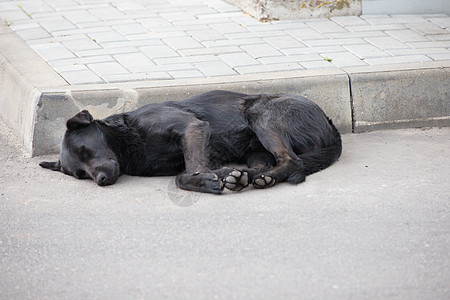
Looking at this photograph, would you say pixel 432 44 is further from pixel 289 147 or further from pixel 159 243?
pixel 159 243

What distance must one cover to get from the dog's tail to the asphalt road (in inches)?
2.9

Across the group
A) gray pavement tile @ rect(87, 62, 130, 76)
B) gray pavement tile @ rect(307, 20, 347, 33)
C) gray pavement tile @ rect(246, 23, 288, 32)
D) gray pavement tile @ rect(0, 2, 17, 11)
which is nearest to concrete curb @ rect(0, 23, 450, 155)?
gray pavement tile @ rect(87, 62, 130, 76)

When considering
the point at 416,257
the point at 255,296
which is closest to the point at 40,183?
the point at 255,296

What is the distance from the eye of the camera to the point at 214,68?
6023 mm

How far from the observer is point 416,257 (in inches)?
139

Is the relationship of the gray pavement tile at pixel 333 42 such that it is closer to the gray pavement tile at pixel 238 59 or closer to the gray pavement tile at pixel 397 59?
the gray pavement tile at pixel 397 59

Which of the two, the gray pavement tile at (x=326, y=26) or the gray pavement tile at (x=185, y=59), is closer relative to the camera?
the gray pavement tile at (x=185, y=59)

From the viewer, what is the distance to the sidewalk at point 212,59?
555cm

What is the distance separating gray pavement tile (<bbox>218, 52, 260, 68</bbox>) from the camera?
6.12 meters

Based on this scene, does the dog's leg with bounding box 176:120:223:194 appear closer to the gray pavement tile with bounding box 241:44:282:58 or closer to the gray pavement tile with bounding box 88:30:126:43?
the gray pavement tile with bounding box 241:44:282:58

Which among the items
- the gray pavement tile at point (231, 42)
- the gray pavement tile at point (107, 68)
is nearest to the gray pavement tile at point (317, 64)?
the gray pavement tile at point (231, 42)

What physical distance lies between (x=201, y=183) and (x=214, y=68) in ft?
5.61

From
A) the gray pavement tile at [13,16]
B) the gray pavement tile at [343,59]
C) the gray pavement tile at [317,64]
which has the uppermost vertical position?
the gray pavement tile at [13,16]

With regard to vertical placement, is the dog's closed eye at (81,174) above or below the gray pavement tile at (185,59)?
below
